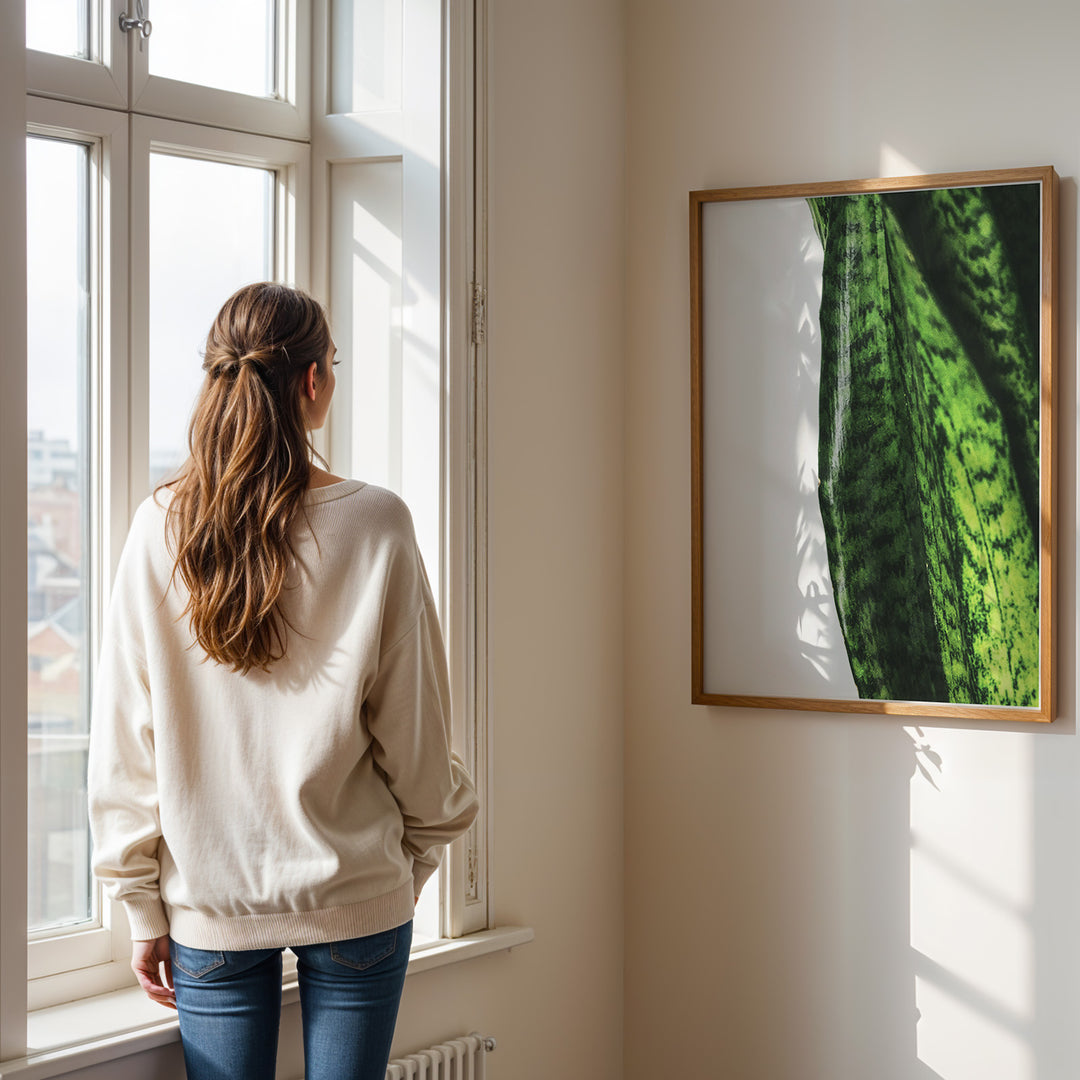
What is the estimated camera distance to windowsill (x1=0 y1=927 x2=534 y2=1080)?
5.10 ft

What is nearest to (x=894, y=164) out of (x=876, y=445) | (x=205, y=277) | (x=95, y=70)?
(x=876, y=445)

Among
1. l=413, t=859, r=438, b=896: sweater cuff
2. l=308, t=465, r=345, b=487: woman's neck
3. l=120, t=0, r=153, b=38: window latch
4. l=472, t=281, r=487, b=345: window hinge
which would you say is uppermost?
l=120, t=0, r=153, b=38: window latch

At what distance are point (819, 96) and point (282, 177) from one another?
106 centimetres

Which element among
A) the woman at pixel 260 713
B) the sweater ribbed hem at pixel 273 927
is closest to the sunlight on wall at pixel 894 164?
the woman at pixel 260 713

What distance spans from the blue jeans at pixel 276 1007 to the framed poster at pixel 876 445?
1.10m

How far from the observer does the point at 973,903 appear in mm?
2318

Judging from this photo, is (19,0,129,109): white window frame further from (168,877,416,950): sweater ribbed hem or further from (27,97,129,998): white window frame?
(168,877,416,950): sweater ribbed hem

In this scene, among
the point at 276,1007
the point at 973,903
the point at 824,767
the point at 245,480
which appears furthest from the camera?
the point at 824,767

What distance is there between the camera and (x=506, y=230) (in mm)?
2281

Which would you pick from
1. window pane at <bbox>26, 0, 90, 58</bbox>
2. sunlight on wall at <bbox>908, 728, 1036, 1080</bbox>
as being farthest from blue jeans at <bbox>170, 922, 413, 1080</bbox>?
window pane at <bbox>26, 0, 90, 58</bbox>

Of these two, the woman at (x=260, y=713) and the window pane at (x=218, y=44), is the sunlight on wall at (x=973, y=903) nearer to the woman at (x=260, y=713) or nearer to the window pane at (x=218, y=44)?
the woman at (x=260, y=713)

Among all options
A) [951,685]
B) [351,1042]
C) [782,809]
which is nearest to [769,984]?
[782,809]

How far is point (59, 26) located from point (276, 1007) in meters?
1.45

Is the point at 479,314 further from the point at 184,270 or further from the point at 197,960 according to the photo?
the point at 197,960
